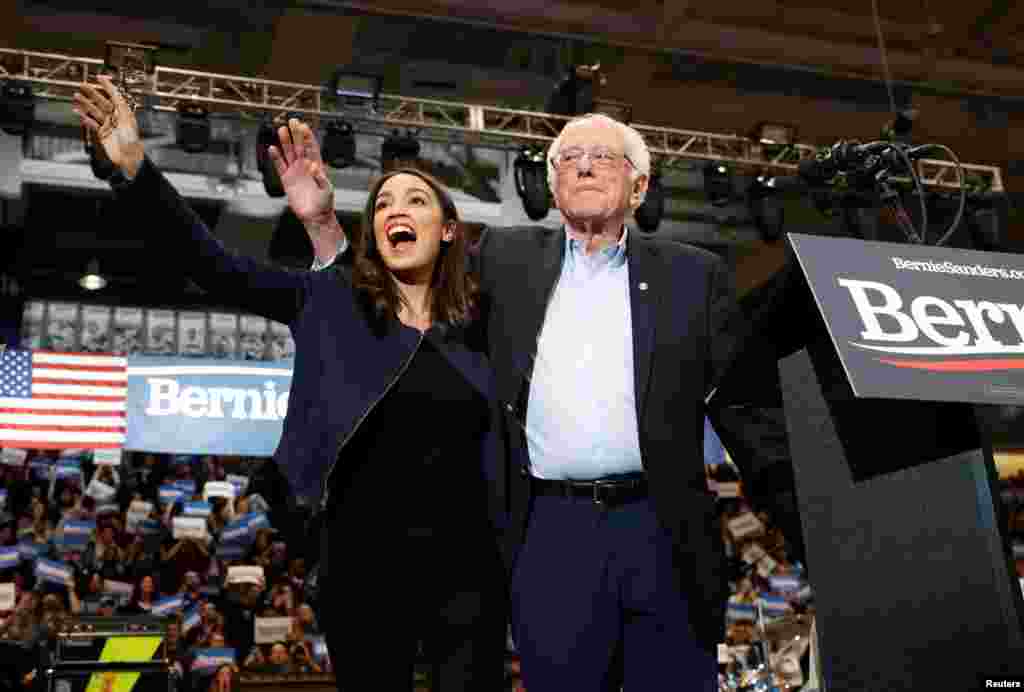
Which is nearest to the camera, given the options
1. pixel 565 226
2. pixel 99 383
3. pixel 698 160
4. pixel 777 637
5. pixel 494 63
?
pixel 565 226

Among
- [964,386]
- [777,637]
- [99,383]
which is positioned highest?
[99,383]

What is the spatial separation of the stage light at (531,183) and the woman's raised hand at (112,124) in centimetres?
493

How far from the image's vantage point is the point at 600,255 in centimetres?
182

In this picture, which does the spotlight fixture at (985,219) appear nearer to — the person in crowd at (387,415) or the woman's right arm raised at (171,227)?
the person in crowd at (387,415)

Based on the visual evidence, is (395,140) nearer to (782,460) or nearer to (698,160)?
(698,160)

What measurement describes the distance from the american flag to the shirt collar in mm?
4887

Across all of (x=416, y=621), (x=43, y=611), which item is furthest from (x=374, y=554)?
(x=43, y=611)

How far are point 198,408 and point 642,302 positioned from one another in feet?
15.8

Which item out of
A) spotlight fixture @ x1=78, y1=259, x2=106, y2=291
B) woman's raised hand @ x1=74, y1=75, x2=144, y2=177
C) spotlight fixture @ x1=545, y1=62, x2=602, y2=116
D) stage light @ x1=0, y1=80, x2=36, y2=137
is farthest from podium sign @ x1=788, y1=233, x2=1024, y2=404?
spotlight fixture @ x1=78, y1=259, x2=106, y2=291

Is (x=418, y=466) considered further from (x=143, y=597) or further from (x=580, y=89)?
(x=143, y=597)

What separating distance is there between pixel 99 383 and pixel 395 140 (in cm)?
219

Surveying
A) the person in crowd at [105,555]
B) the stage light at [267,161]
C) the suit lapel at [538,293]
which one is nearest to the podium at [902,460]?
the suit lapel at [538,293]

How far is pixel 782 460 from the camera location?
154cm

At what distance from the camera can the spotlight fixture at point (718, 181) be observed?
7.20 m
